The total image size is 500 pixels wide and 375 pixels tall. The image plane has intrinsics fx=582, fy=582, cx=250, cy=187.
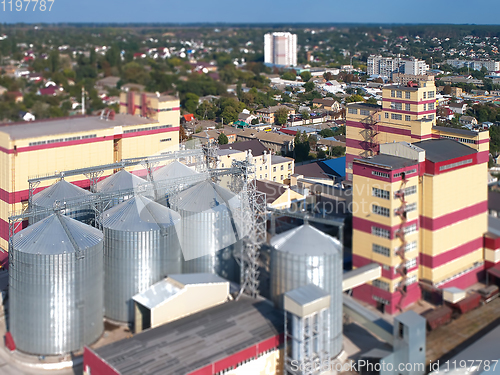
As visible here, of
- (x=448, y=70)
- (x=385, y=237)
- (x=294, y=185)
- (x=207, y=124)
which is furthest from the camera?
(x=207, y=124)

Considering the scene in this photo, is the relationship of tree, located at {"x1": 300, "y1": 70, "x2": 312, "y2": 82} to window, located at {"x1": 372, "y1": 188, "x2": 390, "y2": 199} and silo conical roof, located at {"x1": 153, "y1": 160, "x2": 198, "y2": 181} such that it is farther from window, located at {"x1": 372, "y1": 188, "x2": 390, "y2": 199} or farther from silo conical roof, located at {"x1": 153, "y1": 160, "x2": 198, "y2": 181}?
window, located at {"x1": 372, "y1": 188, "x2": 390, "y2": 199}

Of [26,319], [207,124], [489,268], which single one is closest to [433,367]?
[489,268]

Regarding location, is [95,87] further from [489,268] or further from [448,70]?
[448,70]

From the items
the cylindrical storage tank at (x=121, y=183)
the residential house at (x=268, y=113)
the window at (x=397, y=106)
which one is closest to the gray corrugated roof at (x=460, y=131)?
the window at (x=397, y=106)

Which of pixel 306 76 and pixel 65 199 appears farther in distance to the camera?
pixel 306 76

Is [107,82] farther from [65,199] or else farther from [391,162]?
[391,162]

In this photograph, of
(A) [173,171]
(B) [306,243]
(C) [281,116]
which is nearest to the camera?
(B) [306,243]

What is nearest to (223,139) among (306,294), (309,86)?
(309,86)
